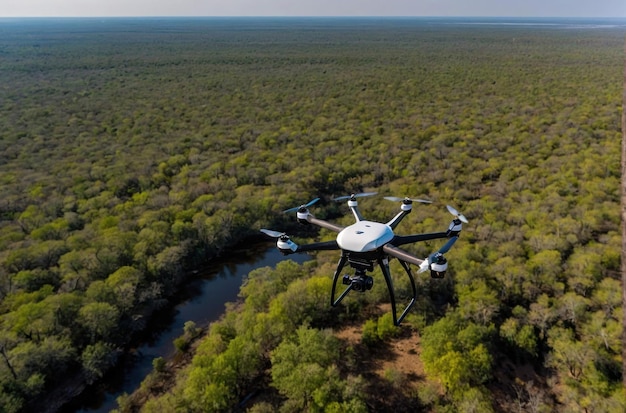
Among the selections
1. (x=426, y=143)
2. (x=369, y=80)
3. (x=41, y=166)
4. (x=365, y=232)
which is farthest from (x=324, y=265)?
(x=369, y=80)

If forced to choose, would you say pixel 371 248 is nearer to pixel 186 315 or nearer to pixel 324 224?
pixel 324 224

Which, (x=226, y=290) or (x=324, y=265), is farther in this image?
(x=226, y=290)

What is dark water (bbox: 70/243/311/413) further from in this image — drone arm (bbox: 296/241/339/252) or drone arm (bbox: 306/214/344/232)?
drone arm (bbox: 296/241/339/252)

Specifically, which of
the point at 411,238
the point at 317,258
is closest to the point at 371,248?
the point at 411,238

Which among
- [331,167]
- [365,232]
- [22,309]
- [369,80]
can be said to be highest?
[365,232]

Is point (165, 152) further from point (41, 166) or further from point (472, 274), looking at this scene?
point (472, 274)

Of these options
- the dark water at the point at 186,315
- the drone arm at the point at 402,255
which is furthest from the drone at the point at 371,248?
the dark water at the point at 186,315

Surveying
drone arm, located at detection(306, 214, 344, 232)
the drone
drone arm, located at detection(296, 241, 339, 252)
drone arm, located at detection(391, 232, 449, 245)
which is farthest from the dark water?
drone arm, located at detection(391, 232, 449, 245)
